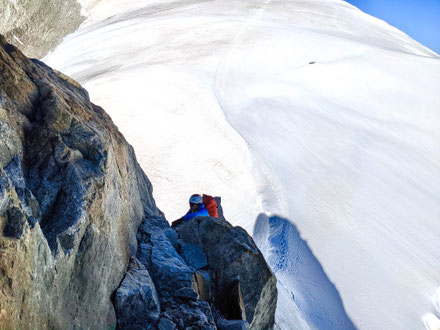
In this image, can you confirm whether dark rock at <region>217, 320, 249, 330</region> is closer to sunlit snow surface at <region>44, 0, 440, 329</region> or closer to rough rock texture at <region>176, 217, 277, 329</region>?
rough rock texture at <region>176, 217, 277, 329</region>

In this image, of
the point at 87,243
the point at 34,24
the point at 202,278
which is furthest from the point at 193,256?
the point at 34,24

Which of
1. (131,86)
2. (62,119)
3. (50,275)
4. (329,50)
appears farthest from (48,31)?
(50,275)

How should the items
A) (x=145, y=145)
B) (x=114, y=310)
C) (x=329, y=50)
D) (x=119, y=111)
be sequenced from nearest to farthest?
(x=114, y=310) < (x=145, y=145) < (x=119, y=111) < (x=329, y=50)

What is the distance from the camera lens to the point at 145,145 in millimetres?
12891

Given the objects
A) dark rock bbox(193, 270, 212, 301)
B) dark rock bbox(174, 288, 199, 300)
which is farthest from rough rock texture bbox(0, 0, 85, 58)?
dark rock bbox(174, 288, 199, 300)

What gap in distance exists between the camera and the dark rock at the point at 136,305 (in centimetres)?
395

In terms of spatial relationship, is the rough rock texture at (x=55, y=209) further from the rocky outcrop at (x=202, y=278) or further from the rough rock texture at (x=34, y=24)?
the rough rock texture at (x=34, y=24)

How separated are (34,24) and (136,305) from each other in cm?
2001

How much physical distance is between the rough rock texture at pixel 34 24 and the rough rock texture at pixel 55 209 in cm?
1707

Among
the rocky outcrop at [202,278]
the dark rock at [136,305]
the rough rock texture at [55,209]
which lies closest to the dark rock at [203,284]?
the rocky outcrop at [202,278]

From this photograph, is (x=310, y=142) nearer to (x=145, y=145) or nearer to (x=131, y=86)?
(x=145, y=145)

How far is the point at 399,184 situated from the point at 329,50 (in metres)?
9.49

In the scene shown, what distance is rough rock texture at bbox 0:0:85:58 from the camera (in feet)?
64.2

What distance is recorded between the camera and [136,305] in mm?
4016
